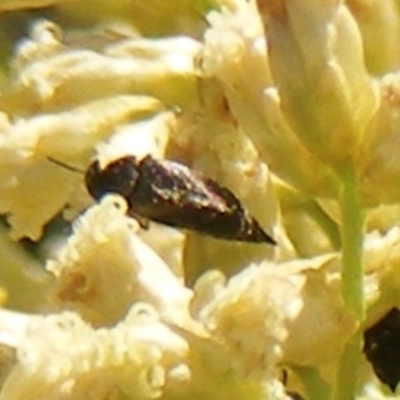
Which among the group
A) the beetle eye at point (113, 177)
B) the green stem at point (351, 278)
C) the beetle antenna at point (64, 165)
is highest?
the green stem at point (351, 278)

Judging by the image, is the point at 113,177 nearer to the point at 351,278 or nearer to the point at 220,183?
the point at 220,183

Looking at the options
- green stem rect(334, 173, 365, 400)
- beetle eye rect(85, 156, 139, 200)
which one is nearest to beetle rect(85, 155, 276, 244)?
beetle eye rect(85, 156, 139, 200)

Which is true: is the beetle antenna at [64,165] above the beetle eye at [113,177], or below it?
below

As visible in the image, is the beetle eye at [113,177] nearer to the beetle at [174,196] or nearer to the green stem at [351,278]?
the beetle at [174,196]

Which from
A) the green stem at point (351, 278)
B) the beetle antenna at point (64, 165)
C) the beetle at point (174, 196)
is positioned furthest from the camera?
the beetle antenna at point (64, 165)

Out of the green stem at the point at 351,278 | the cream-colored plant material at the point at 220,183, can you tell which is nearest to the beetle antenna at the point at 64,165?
the cream-colored plant material at the point at 220,183
